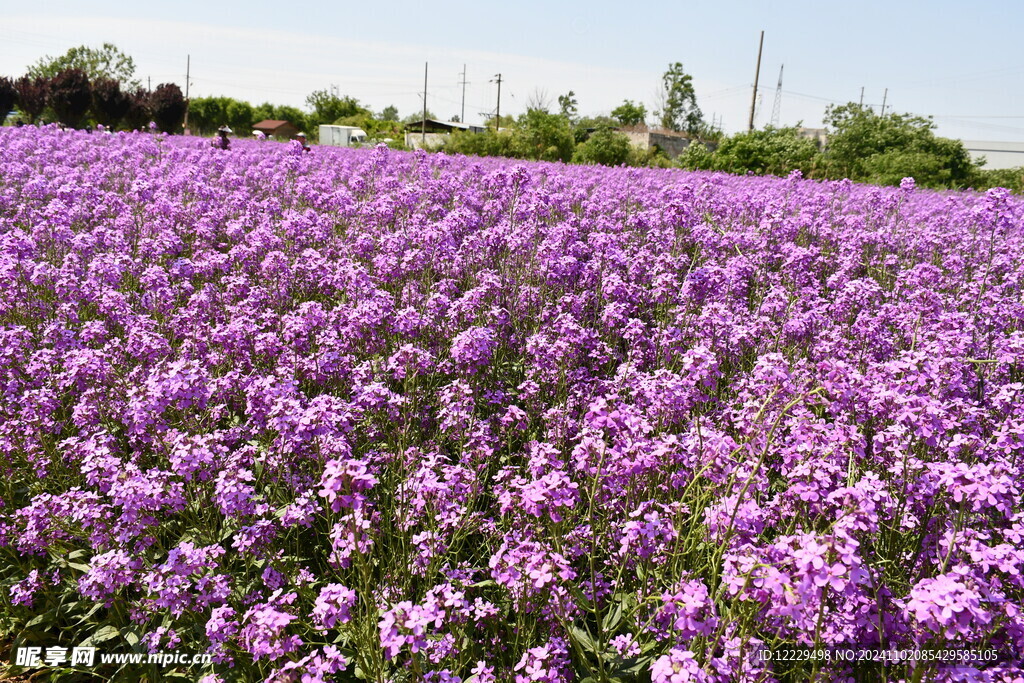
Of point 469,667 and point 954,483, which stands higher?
point 954,483

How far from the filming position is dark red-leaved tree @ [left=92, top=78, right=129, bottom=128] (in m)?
37.7

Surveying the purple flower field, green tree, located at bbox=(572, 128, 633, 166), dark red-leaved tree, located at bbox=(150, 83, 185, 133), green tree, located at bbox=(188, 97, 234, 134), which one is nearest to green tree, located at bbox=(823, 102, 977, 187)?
green tree, located at bbox=(572, 128, 633, 166)

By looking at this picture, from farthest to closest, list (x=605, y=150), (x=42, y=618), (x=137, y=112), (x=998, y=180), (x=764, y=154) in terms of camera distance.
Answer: (x=137, y=112), (x=764, y=154), (x=605, y=150), (x=998, y=180), (x=42, y=618)

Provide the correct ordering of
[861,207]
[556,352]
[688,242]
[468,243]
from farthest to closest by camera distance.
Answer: [861,207] → [688,242] → [468,243] → [556,352]

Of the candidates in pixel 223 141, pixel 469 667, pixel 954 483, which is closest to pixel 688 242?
pixel 954 483

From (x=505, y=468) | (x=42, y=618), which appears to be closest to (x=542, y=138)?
(x=505, y=468)

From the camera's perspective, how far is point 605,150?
26984mm

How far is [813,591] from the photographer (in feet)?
5.62

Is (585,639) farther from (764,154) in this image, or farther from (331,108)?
(331,108)

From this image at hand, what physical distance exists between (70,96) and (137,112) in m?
4.71

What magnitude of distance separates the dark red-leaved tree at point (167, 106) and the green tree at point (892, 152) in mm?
42468

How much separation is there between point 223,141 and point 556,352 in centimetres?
1620

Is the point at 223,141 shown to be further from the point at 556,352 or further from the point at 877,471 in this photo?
the point at 877,471

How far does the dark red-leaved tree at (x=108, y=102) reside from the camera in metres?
37.7
